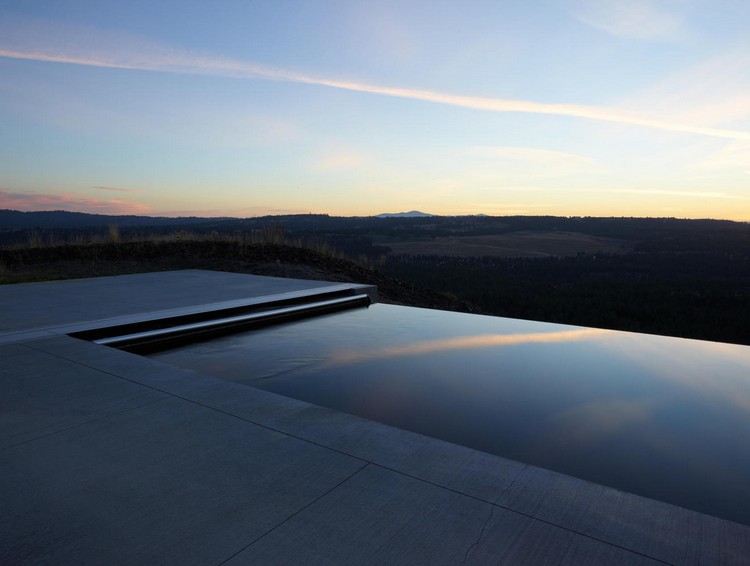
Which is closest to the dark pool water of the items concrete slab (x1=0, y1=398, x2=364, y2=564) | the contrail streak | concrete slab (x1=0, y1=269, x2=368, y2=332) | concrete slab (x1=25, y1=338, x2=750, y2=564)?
concrete slab (x1=25, y1=338, x2=750, y2=564)

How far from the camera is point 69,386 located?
2.60 meters

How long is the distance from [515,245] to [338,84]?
38614 mm

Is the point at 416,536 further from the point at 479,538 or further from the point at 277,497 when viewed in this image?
the point at 277,497

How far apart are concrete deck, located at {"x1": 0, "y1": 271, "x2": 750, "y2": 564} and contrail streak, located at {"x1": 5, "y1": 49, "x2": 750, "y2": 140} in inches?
442

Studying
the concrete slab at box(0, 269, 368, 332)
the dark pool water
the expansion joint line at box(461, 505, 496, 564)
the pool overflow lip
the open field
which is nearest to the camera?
the expansion joint line at box(461, 505, 496, 564)

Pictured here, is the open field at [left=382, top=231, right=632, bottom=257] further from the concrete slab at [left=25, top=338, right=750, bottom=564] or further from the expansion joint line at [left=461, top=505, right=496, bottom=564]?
the expansion joint line at [left=461, top=505, right=496, bottom=564]

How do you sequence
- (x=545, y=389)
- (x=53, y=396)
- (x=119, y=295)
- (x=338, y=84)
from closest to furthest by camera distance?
(x=53, y=396) → (x=545, y=389) → (x=119, y=295) → (x=338, y=84)

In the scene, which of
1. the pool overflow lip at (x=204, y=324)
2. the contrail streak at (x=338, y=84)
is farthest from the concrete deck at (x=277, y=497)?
the contrail streak at (x=338, y=84)

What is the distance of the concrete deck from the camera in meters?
1.24

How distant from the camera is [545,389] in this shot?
9.70 feet

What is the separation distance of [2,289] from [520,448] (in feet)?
23.9

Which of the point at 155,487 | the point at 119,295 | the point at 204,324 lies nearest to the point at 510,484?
the point at 155,487

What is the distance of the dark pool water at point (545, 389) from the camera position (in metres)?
2.06

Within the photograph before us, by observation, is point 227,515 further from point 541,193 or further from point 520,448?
point 541,193
